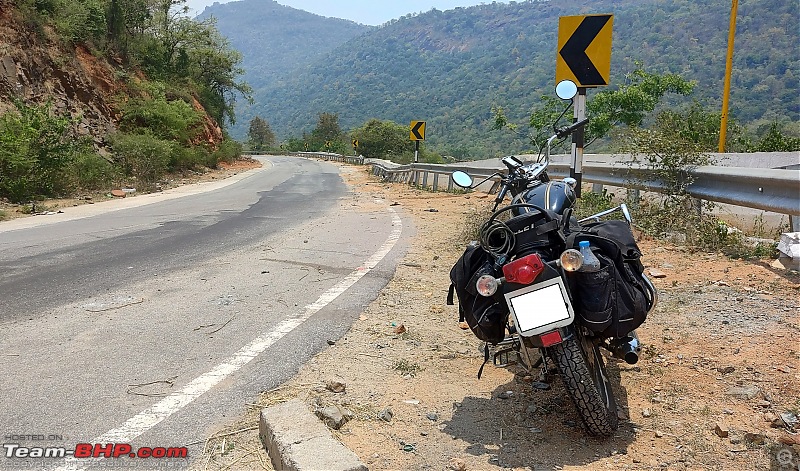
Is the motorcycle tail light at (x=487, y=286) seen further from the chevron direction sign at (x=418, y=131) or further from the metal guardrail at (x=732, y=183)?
the chevron direction sign at (x=418, y=131)

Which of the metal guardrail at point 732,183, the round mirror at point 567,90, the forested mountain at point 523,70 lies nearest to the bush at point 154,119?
the metal guardrail at point 732,183

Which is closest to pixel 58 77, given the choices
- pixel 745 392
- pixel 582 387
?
pixel 582 387

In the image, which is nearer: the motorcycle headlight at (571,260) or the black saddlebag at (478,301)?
the motorcycle headlight at (571,260)

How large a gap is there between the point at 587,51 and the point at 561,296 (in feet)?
16.5

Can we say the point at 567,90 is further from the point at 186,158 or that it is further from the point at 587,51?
the point at 186,158

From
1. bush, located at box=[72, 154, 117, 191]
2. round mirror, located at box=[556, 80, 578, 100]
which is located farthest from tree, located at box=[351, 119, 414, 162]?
round mirror, located at box=[556, 80, 578, 100]

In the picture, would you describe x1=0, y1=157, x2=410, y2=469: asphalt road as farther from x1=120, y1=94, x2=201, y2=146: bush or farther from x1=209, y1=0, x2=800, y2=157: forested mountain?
x1=209, y1=0, x2=800, y2=157: forested mountain

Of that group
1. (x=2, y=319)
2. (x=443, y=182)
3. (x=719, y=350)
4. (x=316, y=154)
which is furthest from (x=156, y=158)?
(x=316, y=154)

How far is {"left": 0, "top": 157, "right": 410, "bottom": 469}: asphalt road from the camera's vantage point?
3.22 m

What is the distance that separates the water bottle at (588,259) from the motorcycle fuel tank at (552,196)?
0.40m

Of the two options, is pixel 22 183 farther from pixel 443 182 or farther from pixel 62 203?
pixel 443 182

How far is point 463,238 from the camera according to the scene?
8.45 meters

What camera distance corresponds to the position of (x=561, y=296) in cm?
294

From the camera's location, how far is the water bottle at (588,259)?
301cm
